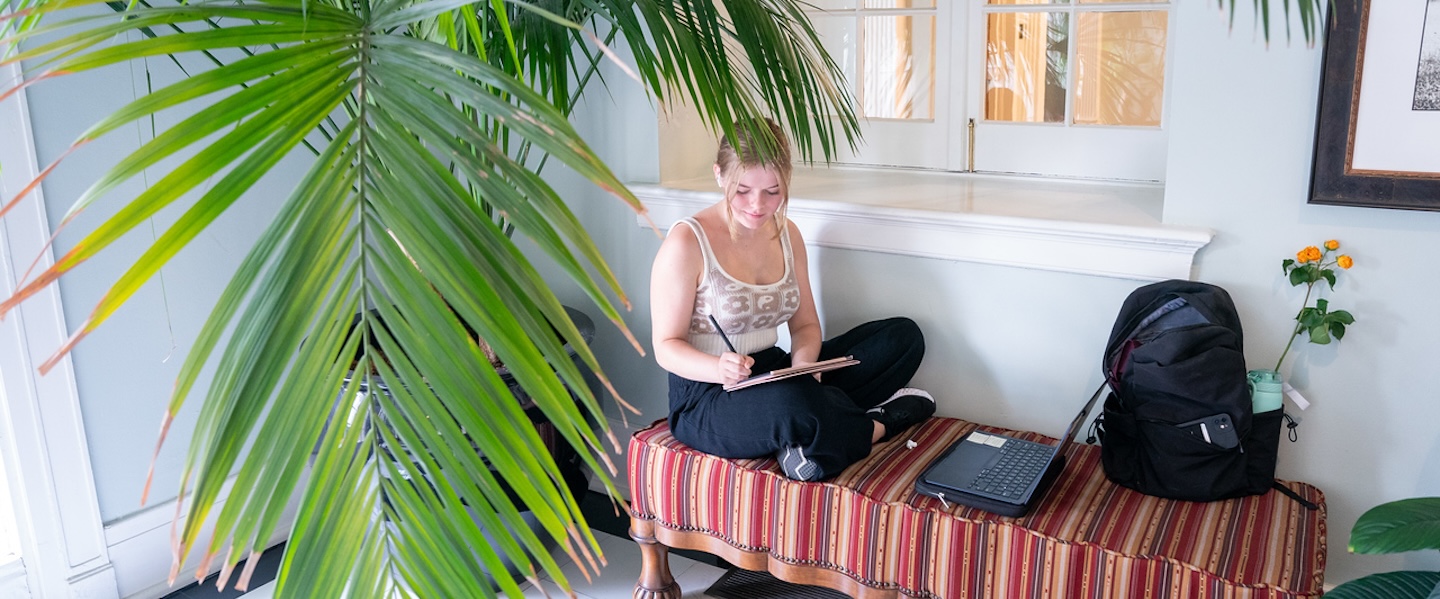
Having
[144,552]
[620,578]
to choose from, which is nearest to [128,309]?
[144,552]

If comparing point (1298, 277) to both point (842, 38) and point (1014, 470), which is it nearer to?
point (1014, 470)

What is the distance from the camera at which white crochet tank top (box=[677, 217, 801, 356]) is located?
2.07 m

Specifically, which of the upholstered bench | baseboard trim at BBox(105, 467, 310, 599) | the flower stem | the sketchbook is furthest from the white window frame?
baseboard trim at BBox(105, 467, 310, 599)

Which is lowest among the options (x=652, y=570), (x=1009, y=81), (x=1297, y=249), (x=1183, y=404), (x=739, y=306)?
(x=652, y=570)

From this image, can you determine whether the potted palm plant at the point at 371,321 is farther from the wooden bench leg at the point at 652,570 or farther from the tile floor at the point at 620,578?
the tile floor at the point at 620,578

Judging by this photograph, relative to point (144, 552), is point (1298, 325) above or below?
above

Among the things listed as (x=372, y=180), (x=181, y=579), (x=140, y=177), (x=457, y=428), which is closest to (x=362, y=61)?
(x=372, y=180)

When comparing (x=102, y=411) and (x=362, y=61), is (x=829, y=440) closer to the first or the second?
(x=362, y=61)

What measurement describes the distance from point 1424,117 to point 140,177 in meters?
2.35

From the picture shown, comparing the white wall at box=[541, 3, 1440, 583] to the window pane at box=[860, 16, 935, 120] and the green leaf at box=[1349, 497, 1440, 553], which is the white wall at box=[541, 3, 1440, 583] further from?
the window pane at box=[860, 16, 935, 120]

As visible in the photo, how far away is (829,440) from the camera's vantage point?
1898 millimetres

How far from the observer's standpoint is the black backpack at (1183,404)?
167cm

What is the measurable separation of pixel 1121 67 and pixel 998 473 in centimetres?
102

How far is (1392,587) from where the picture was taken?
4.98 feet
